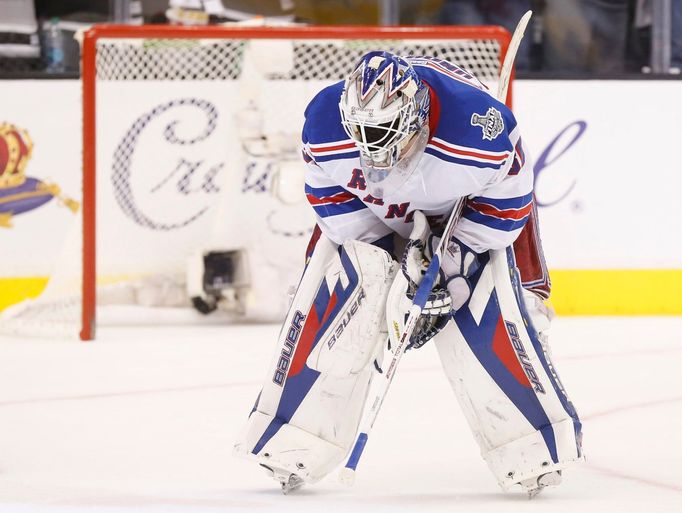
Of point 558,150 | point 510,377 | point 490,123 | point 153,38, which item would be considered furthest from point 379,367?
point 558,150

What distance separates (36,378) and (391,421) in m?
1.21

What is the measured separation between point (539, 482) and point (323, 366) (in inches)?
18.5

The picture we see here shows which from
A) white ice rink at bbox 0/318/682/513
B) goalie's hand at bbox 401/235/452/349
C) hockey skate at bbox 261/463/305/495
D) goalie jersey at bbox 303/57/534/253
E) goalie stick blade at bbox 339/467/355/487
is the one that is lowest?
white ice rink at bbox 0/318/682/513

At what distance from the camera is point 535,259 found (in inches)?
108

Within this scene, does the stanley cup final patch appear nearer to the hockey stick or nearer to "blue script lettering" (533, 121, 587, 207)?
the hockey stick

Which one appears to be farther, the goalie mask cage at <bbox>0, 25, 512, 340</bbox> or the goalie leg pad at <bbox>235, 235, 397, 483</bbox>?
the goalie mask cage at <bbox>0, 25, 512, 340</bbox>

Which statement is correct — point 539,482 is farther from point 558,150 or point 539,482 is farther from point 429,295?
point 558,150

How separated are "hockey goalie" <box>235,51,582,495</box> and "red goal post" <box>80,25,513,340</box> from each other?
2263 mm

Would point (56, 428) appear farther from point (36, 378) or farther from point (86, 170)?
point (86, 170)

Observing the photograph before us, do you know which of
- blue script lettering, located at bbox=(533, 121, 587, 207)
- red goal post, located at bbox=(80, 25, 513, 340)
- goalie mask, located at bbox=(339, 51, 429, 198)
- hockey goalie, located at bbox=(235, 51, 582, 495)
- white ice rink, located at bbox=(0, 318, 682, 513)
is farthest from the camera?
blue script lettering, located at bbox=(533, 121, 587, 207)

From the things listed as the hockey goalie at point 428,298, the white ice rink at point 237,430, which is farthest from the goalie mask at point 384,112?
the white ice rink at point 237,430

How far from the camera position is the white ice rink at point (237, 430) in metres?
2.47

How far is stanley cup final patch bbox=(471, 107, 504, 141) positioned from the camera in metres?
2.32

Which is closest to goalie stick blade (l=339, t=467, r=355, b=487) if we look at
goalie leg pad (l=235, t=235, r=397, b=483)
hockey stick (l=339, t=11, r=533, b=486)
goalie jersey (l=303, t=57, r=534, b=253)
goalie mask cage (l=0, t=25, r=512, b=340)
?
hockey stick (l=339, t=11, r=533, b=486)
